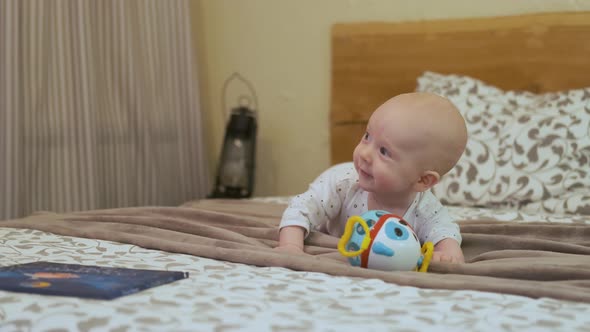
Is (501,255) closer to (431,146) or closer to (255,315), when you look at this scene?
(431,146)

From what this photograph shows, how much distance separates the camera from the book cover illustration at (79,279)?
3.35 feet

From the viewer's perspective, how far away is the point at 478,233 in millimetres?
1637

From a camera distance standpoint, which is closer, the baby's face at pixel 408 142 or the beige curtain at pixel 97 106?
the baby's face at pixel 408 142

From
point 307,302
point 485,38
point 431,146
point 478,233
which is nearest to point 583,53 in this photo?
point 485,38

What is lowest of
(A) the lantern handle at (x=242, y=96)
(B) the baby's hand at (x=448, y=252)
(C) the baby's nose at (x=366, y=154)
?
(B) the baby's hand at (x=448, y=252)

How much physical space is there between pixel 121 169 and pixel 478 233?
1.60 meters

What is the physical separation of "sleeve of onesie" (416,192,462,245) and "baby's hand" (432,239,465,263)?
0.05 ft

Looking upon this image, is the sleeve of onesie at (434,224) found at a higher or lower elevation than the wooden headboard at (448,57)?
lower

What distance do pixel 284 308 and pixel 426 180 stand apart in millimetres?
578

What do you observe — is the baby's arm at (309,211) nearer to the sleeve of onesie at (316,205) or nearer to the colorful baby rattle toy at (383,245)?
the sleeve of onesie at (316,205)

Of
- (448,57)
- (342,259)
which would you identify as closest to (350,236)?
(342,259)

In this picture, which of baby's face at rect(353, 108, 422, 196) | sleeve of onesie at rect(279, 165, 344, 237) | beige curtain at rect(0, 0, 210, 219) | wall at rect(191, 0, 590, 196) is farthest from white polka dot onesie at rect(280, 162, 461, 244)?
wall at rect(191, 0, 590, 196)

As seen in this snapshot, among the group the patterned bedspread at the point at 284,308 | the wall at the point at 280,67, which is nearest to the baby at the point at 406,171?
the patterned bedspread at the point at 284,308

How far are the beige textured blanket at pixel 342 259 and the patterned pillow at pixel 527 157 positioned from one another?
1.49 feet
